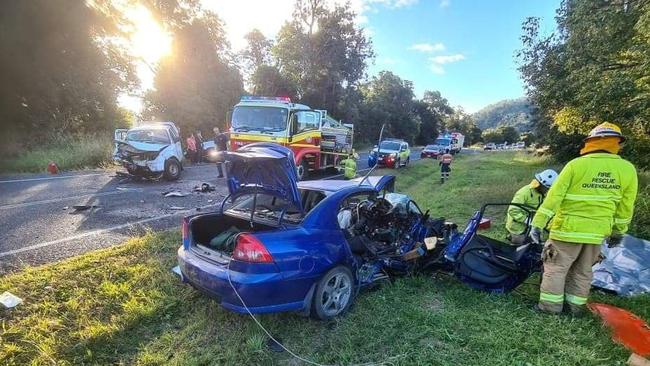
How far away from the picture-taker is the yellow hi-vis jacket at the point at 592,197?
3287 mm

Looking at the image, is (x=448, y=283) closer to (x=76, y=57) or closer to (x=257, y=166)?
A: (x=257, y=166)

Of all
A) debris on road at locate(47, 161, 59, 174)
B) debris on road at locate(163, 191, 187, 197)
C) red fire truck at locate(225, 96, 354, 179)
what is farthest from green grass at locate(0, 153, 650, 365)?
debris on road at locate(47, 161, 59, 174)

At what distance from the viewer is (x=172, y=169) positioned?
10.9 m

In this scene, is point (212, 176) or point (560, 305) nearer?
point (560, 305)

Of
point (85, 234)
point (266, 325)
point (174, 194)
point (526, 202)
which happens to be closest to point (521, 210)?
point (526, 202)

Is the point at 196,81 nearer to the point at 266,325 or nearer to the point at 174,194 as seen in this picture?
the point at 174,194

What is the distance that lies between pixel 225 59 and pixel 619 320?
26517 mm

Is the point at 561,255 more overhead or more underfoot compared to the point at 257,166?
more underfoot

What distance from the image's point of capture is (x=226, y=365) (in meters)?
2.74

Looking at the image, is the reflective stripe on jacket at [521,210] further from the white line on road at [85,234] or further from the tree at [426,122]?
the tree at [426,122]

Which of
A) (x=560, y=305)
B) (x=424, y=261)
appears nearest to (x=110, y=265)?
(x=424, y=261)

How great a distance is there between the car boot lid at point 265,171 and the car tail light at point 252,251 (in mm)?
597

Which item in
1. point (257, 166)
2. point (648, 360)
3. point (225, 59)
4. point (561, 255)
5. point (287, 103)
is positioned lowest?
point (648, 360)

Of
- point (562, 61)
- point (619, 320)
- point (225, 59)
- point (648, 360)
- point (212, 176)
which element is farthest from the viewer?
point (225, 59)
